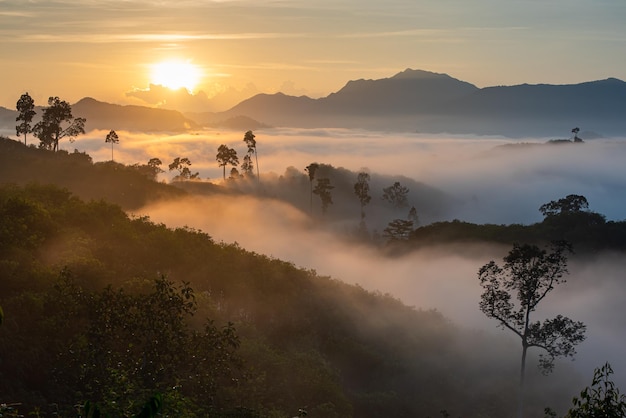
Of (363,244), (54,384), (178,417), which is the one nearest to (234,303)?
(54,384)

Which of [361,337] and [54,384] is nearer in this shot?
[54,384]

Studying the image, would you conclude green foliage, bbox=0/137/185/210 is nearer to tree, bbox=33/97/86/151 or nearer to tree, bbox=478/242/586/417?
tree, bbox=33/97/86/151

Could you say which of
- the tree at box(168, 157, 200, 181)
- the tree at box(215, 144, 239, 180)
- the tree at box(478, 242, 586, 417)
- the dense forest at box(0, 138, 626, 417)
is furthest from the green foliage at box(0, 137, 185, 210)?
the tree at box(168, 157, 200, 181)

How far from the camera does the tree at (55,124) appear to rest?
10969cm

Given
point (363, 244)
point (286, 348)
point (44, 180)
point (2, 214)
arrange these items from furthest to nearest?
point (363, 244), point (44, 180), point (286, 348), point (2, 214)

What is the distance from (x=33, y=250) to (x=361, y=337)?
2506 cm

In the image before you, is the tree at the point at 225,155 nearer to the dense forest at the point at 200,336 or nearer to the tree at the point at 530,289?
the dense forest at the point at 200,336

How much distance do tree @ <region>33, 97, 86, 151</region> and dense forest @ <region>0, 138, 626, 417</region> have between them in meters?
53.2

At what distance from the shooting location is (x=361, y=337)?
188 ft

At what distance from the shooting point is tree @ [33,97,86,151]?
10969 cm

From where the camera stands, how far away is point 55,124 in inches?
4397

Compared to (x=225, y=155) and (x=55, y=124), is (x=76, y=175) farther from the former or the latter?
(x=225, y=155)

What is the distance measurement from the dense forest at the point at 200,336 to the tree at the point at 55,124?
53214 mm

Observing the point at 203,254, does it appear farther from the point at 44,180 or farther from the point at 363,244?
the point at 363,244
